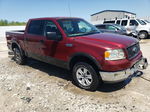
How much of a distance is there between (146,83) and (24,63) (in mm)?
4512

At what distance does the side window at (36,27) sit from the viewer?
209 inches

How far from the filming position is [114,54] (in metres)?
3.64

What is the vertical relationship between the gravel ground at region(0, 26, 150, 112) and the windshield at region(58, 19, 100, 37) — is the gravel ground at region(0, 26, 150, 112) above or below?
below

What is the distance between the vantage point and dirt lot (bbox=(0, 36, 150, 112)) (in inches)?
136

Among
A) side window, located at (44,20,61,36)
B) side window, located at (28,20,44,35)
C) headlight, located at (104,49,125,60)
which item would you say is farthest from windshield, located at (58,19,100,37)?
headlight, located at (104,49,125,60)

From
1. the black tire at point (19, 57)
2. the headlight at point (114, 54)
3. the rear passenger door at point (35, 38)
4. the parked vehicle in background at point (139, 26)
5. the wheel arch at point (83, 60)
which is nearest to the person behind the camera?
the headlight at point (114, 54)

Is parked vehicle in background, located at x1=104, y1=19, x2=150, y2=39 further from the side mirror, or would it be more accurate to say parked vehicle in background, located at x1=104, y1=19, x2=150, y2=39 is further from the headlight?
the headlight

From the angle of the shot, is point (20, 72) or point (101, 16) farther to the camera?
point (101, 16)

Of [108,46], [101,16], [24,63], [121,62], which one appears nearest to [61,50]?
[108,46]

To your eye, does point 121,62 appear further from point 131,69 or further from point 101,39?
point 101,39

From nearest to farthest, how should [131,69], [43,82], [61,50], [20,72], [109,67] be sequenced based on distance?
[109,67], [131,69], [61,50], [43,82], [20,72]

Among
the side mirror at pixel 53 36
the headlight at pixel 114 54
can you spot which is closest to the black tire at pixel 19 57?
the side mirror at pixel 53 36

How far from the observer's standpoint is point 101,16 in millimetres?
35281

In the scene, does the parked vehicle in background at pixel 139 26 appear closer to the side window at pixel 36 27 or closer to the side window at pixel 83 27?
the side window at pixel 83 27
